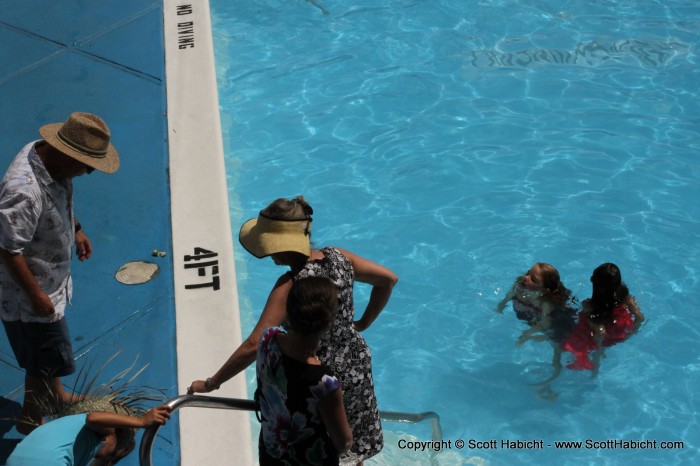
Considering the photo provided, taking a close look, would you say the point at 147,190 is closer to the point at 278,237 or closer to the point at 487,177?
the point at 487,177

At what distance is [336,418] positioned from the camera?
2.94 metres

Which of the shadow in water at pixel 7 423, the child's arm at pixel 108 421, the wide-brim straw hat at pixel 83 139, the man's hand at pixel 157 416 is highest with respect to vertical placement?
the wide-brim straw hat at pixel 83 139

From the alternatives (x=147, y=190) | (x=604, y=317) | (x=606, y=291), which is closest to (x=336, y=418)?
(x=606, y=291)

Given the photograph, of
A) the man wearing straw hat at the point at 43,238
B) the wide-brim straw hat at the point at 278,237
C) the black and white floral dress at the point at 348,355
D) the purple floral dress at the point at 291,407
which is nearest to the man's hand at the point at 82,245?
the man wearing straw hat at the point at 43,238

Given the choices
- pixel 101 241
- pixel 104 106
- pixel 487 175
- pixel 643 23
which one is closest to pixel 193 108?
pixel 104 106

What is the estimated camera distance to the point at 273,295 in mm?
3264

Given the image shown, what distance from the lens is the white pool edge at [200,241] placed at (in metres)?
4.60

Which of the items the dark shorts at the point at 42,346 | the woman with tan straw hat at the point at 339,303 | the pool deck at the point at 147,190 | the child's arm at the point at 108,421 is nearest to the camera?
the woman with tan straw hat at the point at 339,303

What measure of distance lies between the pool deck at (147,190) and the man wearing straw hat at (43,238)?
62 centimetres

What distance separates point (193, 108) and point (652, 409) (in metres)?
4.91

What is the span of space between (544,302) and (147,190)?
330 centimetres

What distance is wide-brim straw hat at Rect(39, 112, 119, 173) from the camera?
378 cm

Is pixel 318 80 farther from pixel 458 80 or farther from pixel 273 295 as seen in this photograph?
pixel 273 295

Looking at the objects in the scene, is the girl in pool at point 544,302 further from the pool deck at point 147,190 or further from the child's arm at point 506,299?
the pool deck at point 147,190
